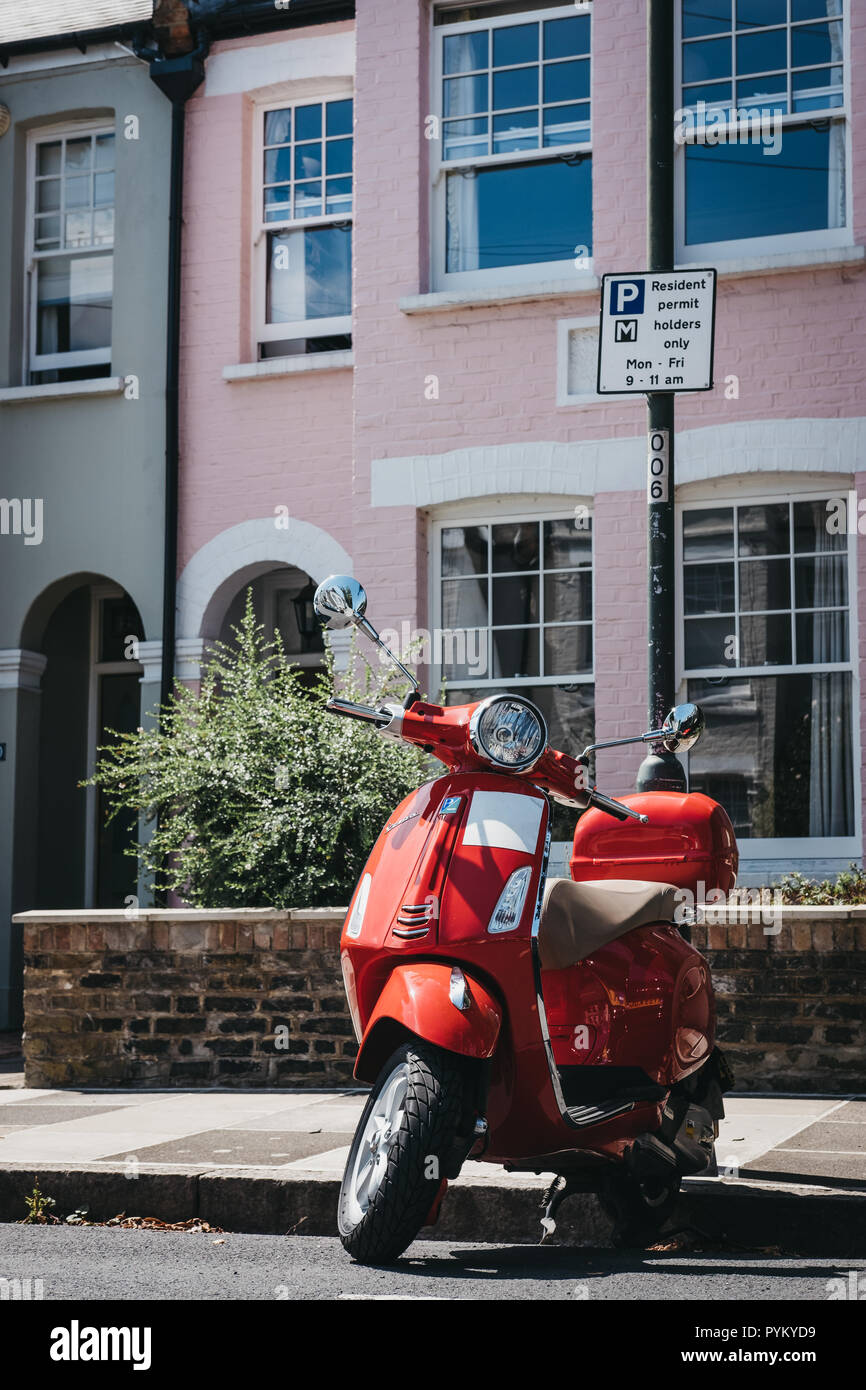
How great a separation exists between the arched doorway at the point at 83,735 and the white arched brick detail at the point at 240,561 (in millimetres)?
1783

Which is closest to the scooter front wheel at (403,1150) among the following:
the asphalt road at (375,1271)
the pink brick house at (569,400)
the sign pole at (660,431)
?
the asphalt road at (375,1271)

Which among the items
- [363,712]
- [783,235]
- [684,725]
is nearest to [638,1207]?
[684,725]

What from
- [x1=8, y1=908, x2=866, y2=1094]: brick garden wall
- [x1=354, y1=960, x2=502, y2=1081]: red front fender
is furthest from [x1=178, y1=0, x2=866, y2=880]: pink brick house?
[x1=354, y1=960, x2=502, y2=1081]: red front fender

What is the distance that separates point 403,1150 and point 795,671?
657 centimetres

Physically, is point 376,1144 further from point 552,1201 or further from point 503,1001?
point 552,1201

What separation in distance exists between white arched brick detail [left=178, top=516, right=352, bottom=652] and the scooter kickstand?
282 inches

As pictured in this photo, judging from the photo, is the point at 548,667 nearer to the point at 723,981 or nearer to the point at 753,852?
the point at 753,852

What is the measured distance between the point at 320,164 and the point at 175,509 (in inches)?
105

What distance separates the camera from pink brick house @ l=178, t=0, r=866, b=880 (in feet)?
33.1

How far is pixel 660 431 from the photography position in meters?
6.13

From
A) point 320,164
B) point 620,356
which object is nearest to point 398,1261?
point 620,356

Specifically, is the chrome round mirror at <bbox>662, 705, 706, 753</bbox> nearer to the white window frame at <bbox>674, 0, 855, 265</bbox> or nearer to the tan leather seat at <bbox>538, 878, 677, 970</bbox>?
the tan leather seat at <bbox>538, 878, 677, 970</bbox>

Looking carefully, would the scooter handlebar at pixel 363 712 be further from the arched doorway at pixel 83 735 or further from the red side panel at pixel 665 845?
the arched doorway at pixel 83 735
